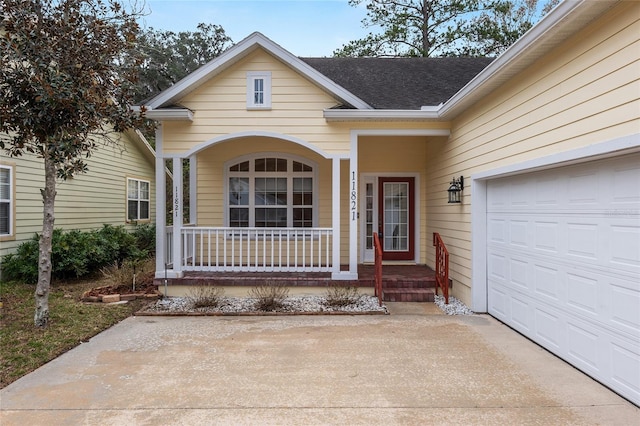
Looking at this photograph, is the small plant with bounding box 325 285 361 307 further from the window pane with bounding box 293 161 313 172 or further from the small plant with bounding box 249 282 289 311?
the window pane with bounding box 293 161 313 172

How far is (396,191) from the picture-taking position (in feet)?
29.6

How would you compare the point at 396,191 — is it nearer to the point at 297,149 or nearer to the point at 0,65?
the point at 297,149

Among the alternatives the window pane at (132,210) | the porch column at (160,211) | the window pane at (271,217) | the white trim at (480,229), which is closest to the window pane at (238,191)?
the window pane at (271,217)

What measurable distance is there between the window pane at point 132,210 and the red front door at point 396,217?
8.20 meters

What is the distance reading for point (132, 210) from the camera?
1270cm

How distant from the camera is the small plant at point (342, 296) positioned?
6344 mm

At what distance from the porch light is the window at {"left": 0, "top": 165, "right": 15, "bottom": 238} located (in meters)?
8.48

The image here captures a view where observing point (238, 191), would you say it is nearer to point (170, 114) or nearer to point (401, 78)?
point (170, 114)

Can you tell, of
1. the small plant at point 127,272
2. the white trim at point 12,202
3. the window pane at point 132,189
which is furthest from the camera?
the window pane at point 132,189

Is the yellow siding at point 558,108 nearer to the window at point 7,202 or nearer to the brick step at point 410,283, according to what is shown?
the brick step at point 410,283

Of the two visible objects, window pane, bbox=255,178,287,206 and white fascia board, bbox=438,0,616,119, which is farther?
window pane, bbox=255,178,287,206

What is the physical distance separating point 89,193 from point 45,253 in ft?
18.9

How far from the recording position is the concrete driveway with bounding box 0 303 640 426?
304 cm

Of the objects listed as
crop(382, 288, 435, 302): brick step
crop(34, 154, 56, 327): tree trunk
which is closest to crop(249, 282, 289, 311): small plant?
crop(382, 288, 435, 302): brick step
